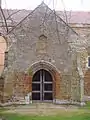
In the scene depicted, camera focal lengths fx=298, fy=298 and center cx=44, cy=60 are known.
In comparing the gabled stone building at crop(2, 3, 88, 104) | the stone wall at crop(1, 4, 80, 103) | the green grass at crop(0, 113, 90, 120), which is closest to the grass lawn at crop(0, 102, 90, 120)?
the green grass at crop(0, 113, 90, 120)

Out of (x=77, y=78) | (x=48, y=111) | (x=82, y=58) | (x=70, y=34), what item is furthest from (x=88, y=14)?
(x=48, y=111)

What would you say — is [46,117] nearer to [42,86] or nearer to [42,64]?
[42,86]

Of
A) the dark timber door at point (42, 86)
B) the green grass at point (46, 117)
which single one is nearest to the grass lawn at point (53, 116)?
the green grass at point (46, 117)

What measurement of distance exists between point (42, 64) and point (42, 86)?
1.59 m

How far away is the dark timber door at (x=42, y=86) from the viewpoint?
2147 cm

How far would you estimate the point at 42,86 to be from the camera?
845 inches

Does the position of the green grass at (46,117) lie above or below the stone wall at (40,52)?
below

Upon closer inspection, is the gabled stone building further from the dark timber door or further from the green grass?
the green grass

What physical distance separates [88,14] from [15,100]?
13098 millimetres

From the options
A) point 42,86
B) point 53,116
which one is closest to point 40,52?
point 42,86

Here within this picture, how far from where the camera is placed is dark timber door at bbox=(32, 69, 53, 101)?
21469 mm

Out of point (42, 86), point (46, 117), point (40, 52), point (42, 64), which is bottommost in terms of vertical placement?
point (46, 117)

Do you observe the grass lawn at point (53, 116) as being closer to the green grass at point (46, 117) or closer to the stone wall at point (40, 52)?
the green grass at point (46, 117)

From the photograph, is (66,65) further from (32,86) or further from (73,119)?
(73,119)
